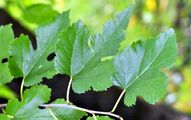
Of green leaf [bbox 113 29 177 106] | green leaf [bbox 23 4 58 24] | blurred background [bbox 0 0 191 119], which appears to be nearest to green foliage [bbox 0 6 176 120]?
green leaf [bbox 113 29 177 106]

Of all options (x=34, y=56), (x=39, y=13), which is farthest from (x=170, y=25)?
(x=34, y=56)

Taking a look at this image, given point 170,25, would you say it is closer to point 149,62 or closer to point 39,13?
point 39,13

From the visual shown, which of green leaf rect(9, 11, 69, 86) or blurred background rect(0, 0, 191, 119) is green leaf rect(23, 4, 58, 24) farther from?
blurred background rect(0, 0, 191, 119)

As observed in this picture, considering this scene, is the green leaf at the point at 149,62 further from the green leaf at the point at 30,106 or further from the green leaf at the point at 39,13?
the green leaf at the point at 39,13

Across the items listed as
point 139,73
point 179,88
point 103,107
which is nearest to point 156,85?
point 139,73

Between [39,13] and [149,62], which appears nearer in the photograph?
[149,62]

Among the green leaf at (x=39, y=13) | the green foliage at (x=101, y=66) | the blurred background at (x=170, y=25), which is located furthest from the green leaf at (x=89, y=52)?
the blurred background at (x=170, y=25)

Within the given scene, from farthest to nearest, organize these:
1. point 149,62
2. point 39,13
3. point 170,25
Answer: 1. point 170,25
2. point 39,13
3. point 149,62
